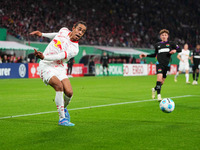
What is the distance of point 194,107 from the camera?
1088 centimetres

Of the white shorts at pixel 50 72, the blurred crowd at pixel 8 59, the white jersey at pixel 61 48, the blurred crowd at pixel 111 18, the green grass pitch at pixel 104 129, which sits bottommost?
the green grass pitch at pixel 104 129

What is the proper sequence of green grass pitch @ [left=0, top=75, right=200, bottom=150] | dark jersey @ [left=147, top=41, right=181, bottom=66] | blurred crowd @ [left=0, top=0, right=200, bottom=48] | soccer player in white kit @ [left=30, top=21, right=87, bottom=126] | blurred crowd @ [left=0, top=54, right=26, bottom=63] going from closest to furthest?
green grass pitch @ [left=0, top=75, right=200, bottom=150] → soccer player in white kit @ [left=30, top=21, right=87, bottom=126] → dark jersey @ [left=147, top=41, right=181, bottom=66] → blurred crowd @ [left=0, top=54, right=26, bottom=63] → blurred crowd @ [left=0, top=0, right=200, bottom=48]

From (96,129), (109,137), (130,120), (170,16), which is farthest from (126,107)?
(170,16)

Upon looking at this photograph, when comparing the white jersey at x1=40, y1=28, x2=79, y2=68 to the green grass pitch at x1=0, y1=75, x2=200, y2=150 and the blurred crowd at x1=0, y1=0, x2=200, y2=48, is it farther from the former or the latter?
the blurred crowd at x1=0, y1=0, x2=200, y2=48

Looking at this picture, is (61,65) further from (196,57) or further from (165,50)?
(196,57)

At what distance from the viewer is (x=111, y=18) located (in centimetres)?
4866

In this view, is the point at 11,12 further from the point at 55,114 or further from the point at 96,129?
the point at 96,129

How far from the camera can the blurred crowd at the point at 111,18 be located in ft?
121

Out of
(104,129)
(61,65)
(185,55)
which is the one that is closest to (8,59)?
(185,55)

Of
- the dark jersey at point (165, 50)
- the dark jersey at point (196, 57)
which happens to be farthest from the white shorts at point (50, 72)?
the dark jersey at point (196, 57)

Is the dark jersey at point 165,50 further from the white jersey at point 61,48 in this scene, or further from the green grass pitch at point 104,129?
the white jersey at point 61,48

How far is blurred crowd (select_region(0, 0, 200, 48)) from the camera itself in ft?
121

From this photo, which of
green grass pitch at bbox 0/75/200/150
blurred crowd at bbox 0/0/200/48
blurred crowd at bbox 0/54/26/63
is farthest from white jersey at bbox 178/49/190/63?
blurred crowd at bbox 0/0/200/48

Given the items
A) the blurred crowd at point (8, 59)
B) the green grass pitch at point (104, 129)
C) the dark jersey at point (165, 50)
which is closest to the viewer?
the green grass pitch at point (104, 129)
